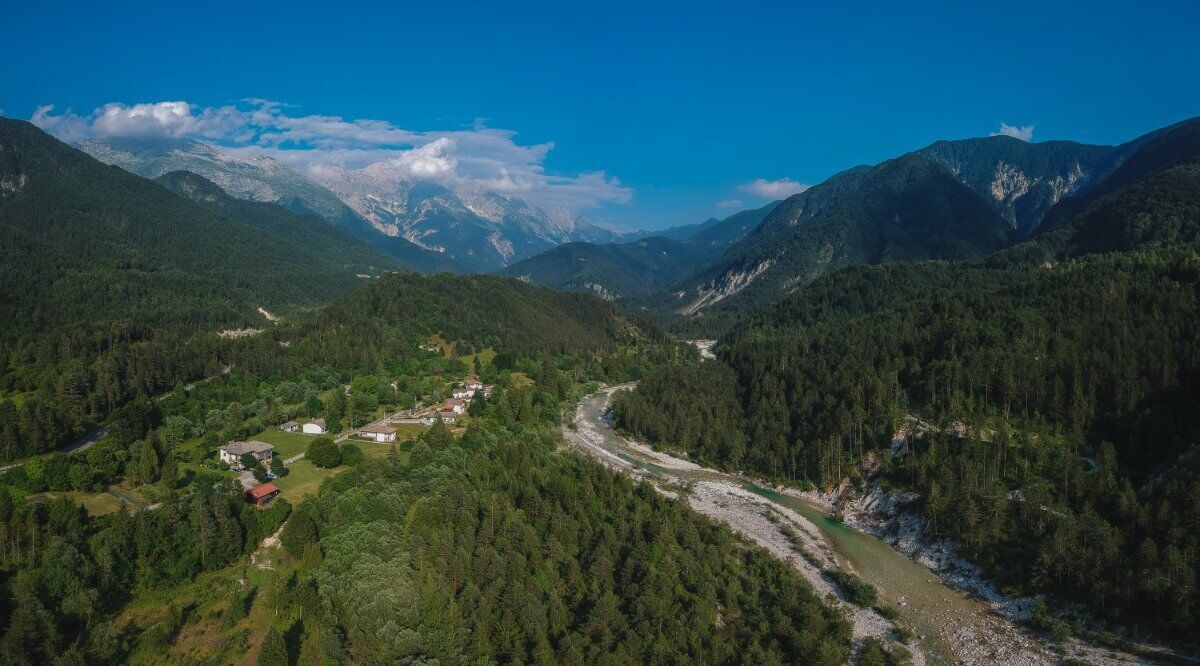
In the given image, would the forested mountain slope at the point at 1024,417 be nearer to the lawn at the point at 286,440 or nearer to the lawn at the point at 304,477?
the lawn at the point at 304,477

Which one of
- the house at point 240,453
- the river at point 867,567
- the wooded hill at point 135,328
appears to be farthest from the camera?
the wooded hill at point 135,328

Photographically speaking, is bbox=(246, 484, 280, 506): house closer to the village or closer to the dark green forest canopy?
the village

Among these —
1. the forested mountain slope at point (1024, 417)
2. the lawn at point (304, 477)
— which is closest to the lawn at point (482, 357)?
the forested mountain slope at point (1024, 417)

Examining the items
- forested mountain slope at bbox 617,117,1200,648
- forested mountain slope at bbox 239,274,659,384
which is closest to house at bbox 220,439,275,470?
forested mountain slope at bbox 239,274,659,384

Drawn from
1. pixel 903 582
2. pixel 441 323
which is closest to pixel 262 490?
pixel 903 582

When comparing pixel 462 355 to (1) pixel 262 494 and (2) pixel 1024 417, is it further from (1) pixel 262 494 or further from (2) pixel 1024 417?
(2) pixel 1024 417

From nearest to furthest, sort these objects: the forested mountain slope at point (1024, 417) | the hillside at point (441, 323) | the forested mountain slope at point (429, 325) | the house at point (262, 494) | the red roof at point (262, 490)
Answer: the forested mountain slope at point (1024, 417), the house at point (262, 494), the red roof at point (262, 490), the forested mountain slope at point (429, 325), the hillside at point (441, 323)

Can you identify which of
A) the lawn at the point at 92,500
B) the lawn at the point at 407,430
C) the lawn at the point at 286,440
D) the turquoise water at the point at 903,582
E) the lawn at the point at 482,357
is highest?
the lawn at the point at 482,357

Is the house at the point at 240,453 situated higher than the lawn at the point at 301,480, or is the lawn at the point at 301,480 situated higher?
the house at the point at 240,453

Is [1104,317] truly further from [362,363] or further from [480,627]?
[362,363]
